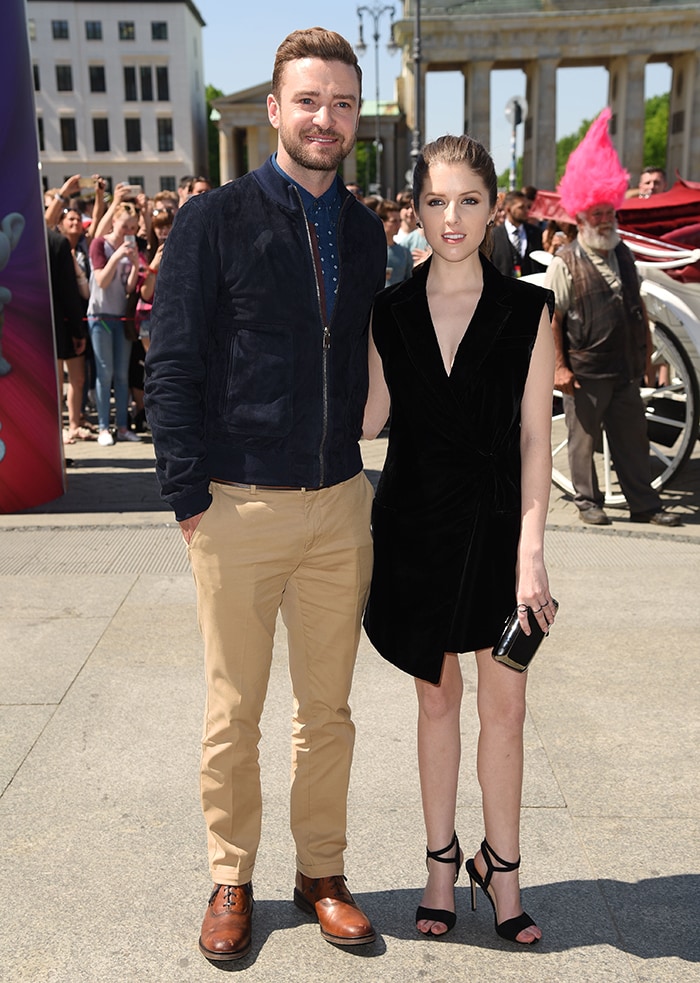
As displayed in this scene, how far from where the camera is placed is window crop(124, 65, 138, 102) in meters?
83.4

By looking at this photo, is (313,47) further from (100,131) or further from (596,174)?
(100,131)

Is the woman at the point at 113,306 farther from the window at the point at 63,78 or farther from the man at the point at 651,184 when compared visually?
the window at the point at 63,78

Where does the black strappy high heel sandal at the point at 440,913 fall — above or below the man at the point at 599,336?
below

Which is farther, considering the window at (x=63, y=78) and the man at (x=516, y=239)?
the window at (x=63, y=78)

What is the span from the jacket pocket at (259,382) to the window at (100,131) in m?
86.5

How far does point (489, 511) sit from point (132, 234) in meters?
8.12

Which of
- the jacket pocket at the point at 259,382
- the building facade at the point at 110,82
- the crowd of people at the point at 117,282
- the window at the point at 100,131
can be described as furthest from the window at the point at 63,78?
the jacket pocket at the point at 259,382

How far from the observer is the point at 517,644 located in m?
2.72

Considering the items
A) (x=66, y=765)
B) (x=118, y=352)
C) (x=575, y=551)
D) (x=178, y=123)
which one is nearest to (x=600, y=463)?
(x=575, y=551)

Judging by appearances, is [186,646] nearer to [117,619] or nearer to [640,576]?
[117,619]

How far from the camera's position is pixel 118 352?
10539 millimetres

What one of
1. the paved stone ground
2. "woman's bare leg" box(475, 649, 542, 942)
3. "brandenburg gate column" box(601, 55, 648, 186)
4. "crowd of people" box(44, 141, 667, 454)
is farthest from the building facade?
"woman's bare leg" box(475, 649, 542, 942)

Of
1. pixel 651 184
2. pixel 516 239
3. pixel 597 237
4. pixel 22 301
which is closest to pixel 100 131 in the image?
pixel 516 239

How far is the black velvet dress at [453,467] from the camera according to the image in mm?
2758
